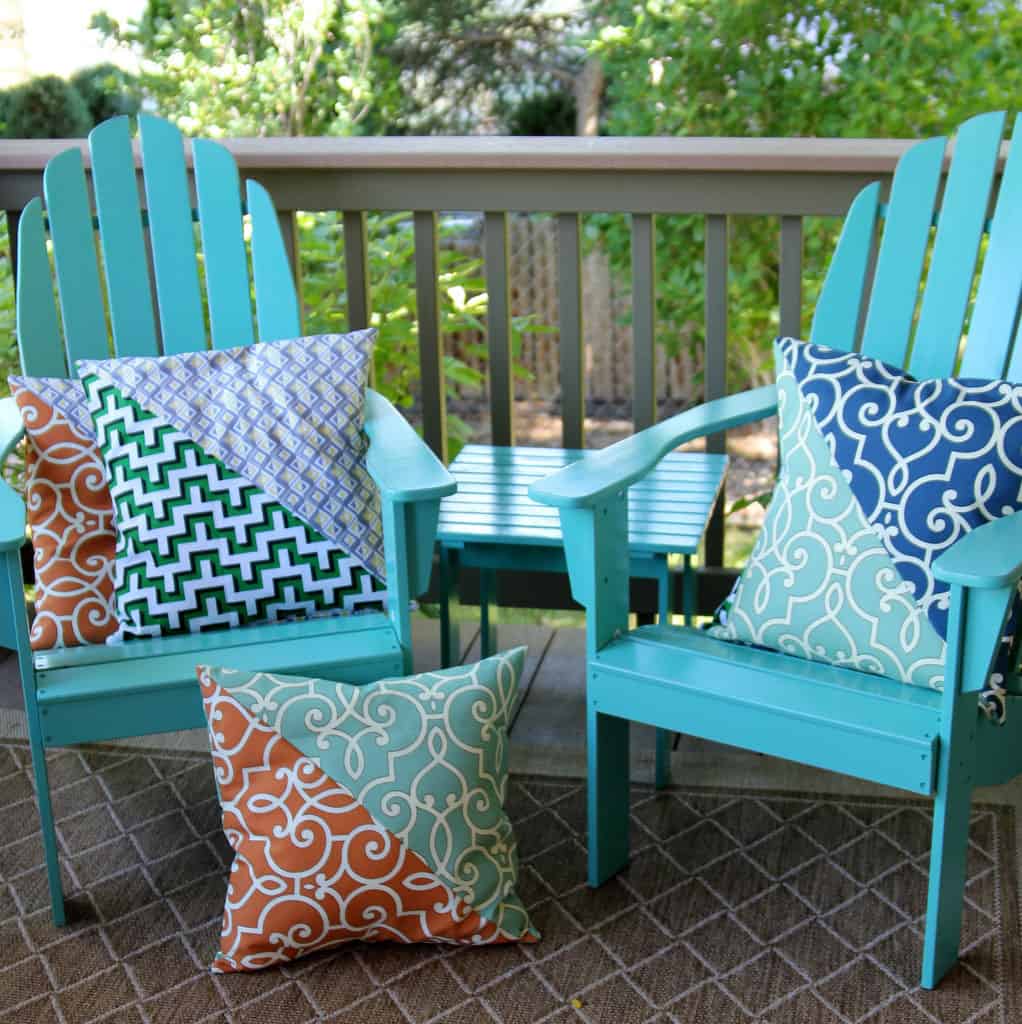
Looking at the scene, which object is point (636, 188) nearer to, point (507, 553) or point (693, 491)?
point (693, 491)

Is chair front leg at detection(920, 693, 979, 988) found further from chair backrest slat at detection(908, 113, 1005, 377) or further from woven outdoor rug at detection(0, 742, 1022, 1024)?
chair backrest slat at detection(908, 113, 1005, 377)

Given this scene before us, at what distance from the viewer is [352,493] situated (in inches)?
84.8

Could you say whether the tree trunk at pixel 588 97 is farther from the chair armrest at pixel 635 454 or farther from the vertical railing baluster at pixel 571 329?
the chair armrest at pixel 635 454

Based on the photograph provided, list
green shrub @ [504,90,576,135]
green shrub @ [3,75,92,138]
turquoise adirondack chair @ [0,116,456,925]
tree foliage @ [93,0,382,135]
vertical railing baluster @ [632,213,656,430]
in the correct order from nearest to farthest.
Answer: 1. turquoise adirondack chair @ [0,116,456,925]
2. vertical railing baluster @ [632,213,656,430]
3. tree foliage @ [93,0,382,135]
4. green shrub @ [3,75,92,138]
5. green shrub @ [504,90,576,135]

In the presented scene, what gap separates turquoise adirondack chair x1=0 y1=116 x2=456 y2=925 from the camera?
189 centimetres

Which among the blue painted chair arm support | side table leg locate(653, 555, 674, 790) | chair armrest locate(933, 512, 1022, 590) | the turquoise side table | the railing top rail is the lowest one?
side table leg locate(653, 555, 674, 790)

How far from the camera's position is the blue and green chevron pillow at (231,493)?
81.4 inches

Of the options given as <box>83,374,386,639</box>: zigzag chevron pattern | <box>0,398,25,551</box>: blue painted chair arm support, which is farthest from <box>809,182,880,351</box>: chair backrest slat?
<box>0,398,25,551</box>: blue painted chair arm support

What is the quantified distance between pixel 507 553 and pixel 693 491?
1.17 ft

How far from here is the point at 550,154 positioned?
2.51 meters

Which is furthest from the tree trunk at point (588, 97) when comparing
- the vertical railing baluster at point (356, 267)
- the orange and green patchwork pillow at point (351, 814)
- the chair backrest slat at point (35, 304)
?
the orange and green patchwork pillow at point (351, 814)

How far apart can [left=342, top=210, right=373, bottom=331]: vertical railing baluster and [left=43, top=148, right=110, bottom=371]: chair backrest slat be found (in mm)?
523

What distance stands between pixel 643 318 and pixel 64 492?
1127mm

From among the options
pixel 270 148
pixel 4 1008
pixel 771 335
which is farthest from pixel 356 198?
pixel 771 335
